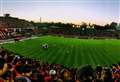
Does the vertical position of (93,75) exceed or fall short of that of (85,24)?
it exceeds it

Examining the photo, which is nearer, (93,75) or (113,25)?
(93,75)

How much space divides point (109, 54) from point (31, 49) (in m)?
10.7

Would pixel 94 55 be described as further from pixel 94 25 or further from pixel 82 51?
pixel 94 25

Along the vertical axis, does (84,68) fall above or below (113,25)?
above

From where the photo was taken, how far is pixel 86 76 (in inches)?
178

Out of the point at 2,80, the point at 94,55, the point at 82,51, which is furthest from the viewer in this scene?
the point at 82,51

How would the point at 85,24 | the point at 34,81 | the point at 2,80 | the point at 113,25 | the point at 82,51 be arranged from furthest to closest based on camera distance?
1. the point at 113,25
2. the point at 85,24
3. the point at 82,51
4. the point at 34,81
5. the point at 2,80

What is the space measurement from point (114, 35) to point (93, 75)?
103 meters

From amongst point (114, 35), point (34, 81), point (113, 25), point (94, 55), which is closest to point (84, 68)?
point (34, 81)

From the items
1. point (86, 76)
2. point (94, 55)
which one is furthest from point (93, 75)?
point (94, 55)

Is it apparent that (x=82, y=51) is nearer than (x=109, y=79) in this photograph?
No

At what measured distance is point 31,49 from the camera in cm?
4862

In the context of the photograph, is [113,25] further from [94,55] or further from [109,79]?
[109,79]

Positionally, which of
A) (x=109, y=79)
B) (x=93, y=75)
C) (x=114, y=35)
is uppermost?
(x=93, y=75)
